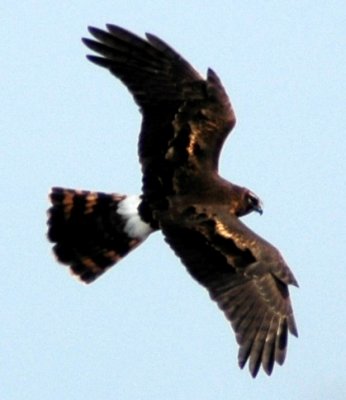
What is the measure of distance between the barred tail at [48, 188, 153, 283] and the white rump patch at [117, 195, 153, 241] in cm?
1

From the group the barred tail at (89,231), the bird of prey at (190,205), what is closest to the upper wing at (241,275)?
the bird of prey at (190,205)

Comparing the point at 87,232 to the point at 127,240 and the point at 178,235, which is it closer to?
the point at 127,240

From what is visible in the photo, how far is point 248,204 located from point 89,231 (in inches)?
56.4

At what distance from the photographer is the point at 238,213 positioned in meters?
14.2

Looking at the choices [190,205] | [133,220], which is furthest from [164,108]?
[133,220]

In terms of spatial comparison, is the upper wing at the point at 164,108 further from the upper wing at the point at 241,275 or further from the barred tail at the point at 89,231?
the barred tail at the point at 89,231

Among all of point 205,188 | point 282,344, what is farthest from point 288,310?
point 205,188

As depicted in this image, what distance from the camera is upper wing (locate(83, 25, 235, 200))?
14.0 metres

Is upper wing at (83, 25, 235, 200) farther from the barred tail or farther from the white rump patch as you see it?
the barred tail

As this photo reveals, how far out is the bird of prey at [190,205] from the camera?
44.5ft

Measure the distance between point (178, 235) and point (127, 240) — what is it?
0.99 metres

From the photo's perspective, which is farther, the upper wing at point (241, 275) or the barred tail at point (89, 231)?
the barred tail at point (89, 231)

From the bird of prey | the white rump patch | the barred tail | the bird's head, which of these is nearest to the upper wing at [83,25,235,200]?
the bird of prey

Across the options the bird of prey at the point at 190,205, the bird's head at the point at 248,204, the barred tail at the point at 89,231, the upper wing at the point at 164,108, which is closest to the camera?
the bird of prey at the point at 190,205
